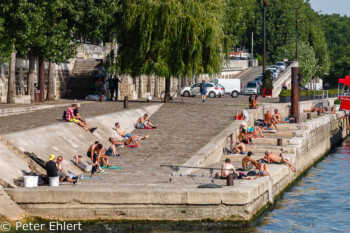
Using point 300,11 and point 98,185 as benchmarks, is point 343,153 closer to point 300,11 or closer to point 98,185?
point 98,185

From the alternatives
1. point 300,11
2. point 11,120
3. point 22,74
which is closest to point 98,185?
point 11,120

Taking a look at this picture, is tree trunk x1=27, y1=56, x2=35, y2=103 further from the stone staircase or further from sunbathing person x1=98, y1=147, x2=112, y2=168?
sunbathing person x1=98, y1=147, x2=112, y2=168

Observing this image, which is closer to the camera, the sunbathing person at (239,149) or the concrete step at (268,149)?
the sunbathing person at (239,149)

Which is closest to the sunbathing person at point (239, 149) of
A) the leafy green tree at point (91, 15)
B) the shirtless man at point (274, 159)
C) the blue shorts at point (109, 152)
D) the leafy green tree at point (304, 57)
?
the shirtless man at point (274, 159)

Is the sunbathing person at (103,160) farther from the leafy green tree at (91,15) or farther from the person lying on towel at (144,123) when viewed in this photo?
the leafy green tree at (91,15)

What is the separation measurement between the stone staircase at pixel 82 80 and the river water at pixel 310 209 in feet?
61.9

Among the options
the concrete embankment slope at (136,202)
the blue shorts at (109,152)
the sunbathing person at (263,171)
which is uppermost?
the blue shorts at (109,152)

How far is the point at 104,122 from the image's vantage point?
33062mm

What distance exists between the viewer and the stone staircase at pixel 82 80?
49919 millimetres

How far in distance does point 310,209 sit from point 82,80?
27.8 m

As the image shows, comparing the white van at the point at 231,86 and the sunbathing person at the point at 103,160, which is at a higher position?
the white van at the point at 231,86

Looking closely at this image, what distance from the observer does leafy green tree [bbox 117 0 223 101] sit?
42.2m

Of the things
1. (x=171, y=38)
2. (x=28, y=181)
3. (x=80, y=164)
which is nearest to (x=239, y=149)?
(x=80, y=164)

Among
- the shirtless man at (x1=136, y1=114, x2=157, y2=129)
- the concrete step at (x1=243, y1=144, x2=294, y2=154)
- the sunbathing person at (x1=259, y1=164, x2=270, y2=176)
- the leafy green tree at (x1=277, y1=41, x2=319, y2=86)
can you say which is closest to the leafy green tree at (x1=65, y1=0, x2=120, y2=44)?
the shirtless man at (x1=136, y1=114, x2=157, y2=129)
